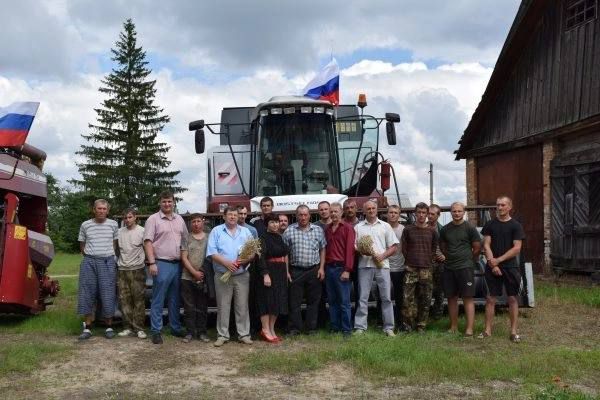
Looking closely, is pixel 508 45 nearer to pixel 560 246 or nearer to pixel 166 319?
pixel 560 246

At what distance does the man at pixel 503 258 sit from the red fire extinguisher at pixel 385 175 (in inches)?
115

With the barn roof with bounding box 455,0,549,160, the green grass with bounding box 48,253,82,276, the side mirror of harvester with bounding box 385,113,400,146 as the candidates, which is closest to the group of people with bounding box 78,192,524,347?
the side mirror of harvester with bounding box 385,113,400,146

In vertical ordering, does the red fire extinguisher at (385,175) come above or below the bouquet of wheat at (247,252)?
above

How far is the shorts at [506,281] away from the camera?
7.87 metres

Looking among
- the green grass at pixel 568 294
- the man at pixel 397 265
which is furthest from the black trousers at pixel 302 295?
the green grass at pixel 568 294

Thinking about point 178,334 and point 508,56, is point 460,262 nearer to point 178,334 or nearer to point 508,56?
point 178,334

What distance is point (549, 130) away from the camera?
1534 centimetres

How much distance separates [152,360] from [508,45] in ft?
43.6

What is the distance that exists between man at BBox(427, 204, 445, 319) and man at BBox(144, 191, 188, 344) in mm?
3126

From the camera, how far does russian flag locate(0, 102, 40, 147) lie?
8.88m

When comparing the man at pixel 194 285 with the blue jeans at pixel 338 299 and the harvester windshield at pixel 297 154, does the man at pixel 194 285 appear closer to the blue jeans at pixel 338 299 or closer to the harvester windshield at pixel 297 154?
the blue jeans at pixel 338 299

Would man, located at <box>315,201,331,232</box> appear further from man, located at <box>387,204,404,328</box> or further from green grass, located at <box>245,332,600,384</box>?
green grass, located at <box>245,332,600,384</box>

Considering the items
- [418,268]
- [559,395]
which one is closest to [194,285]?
[418,268]

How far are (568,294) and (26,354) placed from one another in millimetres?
9018
